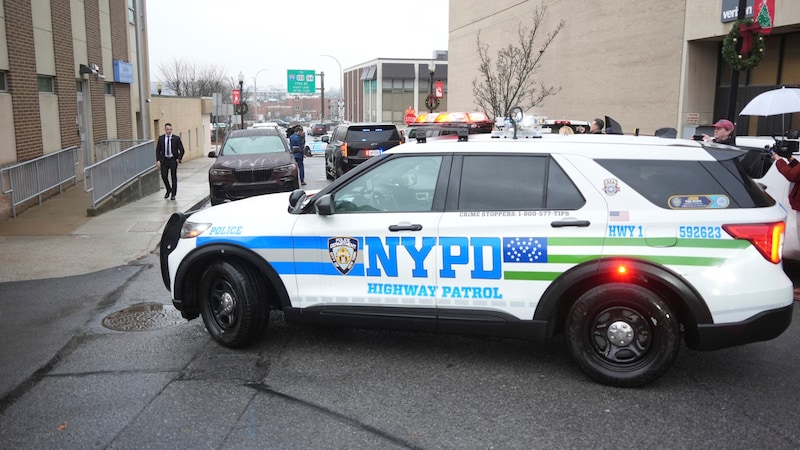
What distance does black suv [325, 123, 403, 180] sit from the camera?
60.0 ft

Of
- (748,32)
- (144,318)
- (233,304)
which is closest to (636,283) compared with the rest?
(233,304)

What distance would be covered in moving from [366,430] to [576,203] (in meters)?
2.11

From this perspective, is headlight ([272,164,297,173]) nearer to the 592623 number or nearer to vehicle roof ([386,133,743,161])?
vehicle roof ([386,133,743,161])

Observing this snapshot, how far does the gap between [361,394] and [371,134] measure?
14.5 m

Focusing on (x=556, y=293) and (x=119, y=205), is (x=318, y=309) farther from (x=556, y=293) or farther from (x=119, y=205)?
(x=119, y=205)

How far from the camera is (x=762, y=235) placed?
4.48 meters

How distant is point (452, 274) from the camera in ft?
16.2

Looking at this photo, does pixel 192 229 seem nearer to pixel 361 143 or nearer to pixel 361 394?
pixel 361 394

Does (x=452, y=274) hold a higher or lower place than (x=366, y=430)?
higher

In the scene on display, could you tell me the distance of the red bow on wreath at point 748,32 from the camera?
11297mm

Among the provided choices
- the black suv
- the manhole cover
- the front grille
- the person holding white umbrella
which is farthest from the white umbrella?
the black suv

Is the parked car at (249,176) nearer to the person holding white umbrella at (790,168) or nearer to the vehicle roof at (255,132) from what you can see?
the vehicle roof at (255,132)

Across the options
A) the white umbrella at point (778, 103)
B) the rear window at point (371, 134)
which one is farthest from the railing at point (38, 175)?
the white umbrella at point (778, 103)

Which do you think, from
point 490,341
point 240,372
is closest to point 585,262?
point 490,341
